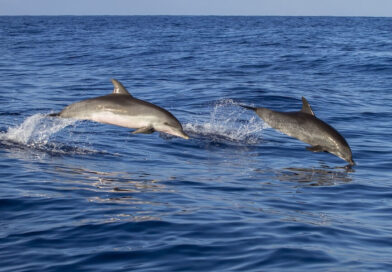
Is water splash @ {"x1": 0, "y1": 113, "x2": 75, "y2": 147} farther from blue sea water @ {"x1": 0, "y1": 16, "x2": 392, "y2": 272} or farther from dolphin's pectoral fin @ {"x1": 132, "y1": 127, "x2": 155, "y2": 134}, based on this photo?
dolphin's pectoral fin @ {"x1": 132, "y1": 127, "x2": 155, "y2": 134}

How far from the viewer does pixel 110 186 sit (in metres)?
9.52

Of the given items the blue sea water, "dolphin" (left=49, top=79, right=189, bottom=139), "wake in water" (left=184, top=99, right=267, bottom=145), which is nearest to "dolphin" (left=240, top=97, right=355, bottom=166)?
the blue sea water

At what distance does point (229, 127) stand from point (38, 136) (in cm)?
469

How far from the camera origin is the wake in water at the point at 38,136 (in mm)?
12375

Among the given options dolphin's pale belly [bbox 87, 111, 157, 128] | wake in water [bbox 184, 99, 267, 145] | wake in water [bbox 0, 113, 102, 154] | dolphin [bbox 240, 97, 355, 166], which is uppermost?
dolphin's pale belly [bbox 87, 111, 157, 128]

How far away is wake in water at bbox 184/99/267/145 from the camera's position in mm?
14297

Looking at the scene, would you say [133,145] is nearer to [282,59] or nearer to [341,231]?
[341,231]

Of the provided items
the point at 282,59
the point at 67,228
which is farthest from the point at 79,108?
the point at 282,59

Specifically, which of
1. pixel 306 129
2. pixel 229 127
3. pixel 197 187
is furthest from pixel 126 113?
pixel 229 127

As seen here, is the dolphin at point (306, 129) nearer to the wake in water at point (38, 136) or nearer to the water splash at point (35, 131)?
the wake in water at point (38, 136)

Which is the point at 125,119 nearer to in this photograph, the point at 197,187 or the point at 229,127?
the point at 197,187

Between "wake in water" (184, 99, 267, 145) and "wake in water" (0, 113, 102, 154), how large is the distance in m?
2.87

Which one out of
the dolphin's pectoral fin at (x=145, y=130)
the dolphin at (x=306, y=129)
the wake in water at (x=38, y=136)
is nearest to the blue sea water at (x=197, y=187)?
the wake in water at (x=38, y=136)

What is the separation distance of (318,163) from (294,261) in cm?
569
